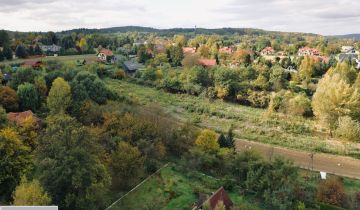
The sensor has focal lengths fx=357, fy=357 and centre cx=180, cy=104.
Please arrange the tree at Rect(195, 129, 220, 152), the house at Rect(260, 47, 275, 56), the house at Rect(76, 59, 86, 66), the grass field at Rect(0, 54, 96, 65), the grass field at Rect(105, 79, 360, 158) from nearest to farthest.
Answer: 1. the tree at Rect(195, 129, 220, 152)
2. the grass field at Rect(105, 79, 360, 158)
3. the grass field at Rect(0, 54, 96, 65)
4. the house at Rect(76, 59, 86, 66)
5. the house at Rect(260, 47, 275, 56)

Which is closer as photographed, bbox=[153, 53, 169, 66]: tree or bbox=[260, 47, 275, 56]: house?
bbox=[153, 53, 169, 66]: tree

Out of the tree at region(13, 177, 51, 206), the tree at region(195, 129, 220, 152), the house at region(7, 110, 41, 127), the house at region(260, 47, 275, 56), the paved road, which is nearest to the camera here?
the tree at region(13, 177, 51, 206)

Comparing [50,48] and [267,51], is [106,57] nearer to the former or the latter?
[50,48]

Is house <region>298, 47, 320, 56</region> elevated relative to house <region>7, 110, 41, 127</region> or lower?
elevated

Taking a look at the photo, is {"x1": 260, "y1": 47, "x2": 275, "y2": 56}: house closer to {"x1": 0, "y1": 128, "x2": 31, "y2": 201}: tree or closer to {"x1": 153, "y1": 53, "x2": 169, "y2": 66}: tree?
{"x1": 153, "y1": 53, "x2": 169, "y2": 66}: tree

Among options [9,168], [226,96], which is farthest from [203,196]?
[226,96]

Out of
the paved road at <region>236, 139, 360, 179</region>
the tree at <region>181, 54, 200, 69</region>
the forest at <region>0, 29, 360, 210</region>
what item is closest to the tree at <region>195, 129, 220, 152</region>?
the forest at <region>0, 29, 360, 210</region>

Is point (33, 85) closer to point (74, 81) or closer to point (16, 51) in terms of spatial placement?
point (74, 81)

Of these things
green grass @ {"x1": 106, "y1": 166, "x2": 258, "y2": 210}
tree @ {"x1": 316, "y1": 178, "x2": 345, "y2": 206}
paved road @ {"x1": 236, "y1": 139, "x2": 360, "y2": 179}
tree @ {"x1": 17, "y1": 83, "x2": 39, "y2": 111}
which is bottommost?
paved road @ {"x1": 236, "y1": 139, "x2": 360, "y2": 179}
